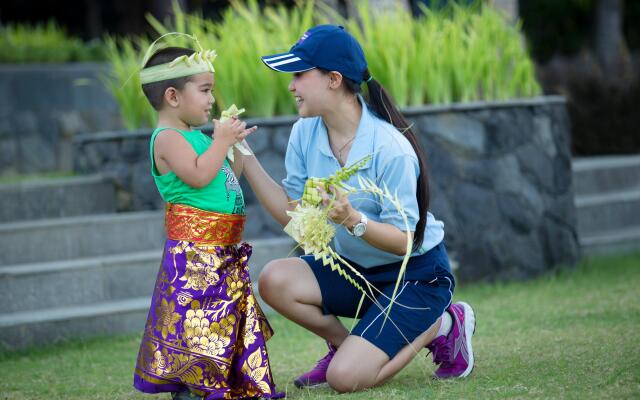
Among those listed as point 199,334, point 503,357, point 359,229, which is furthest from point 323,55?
point 503,357

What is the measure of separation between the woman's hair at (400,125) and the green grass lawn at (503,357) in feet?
1.95

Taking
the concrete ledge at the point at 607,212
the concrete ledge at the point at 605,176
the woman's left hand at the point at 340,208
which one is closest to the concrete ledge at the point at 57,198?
the woman's left hand at the point at 340,208

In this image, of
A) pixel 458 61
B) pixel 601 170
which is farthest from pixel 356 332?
pixel 601 170

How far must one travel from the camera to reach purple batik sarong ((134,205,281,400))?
342 cm

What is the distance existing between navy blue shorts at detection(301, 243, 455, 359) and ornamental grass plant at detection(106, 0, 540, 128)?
2.34 metres

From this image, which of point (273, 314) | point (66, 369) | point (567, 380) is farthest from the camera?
point (273, 314)

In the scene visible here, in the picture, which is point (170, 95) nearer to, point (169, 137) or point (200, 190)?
point (169, 137)

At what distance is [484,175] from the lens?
621 cm

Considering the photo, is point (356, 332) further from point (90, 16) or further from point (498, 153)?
point (90, 16)

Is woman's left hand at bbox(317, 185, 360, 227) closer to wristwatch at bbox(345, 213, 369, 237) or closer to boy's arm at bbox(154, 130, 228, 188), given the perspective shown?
wristwatch at bbox(345, 213, 369, 237)

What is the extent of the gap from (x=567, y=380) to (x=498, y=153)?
9.49 ft

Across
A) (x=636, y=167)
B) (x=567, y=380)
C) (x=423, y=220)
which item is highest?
(x=423, y=220)

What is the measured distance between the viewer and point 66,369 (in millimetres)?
4469

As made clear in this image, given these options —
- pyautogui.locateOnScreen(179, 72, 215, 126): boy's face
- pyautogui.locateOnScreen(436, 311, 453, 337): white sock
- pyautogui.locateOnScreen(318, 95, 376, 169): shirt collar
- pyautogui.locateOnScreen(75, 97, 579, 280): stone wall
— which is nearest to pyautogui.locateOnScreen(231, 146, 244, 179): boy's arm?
pyautogui.locateOnScreen(179, 72, 215, 126): boy's face
